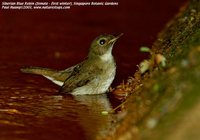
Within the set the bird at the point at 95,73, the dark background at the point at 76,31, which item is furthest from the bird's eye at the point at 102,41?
the dark background at the point at 76,31

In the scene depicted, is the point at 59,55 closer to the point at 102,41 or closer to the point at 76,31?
the point at 76,31

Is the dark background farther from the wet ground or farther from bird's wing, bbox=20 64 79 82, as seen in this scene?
bird's wing, bbox=20 64 79 82

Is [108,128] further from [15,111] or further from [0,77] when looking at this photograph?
[0,77]

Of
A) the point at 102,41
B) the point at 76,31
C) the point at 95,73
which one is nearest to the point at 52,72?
the point at 95,73

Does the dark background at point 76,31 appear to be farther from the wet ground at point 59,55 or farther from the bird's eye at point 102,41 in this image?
the bird's eye at point 102,41

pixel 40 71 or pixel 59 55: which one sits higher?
pixel 59 55

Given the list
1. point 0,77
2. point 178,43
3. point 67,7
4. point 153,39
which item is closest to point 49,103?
point 0,77

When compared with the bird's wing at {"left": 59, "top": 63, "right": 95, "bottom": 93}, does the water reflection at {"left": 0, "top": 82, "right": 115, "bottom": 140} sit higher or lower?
lower

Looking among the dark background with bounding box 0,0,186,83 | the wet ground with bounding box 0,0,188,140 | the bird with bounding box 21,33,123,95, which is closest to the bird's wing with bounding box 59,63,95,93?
the bird with bounding box 21,33,123,95
